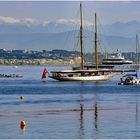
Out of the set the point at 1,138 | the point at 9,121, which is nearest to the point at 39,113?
the point at 9,121

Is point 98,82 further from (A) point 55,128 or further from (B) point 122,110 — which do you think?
(A) point 55,128

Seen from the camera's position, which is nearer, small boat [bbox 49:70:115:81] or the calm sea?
the calm sea

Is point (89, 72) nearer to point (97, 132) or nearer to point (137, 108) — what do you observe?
point (137, 108)

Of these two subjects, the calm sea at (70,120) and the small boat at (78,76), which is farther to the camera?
the small boat at (78,76)

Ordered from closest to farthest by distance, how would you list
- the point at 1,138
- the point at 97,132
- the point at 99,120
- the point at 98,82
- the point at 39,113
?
the point at 1,138 → the point at 97,132 → the point at 99,120 → the point at 39,113 → the point at 98,82

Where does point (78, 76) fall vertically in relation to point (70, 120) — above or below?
above

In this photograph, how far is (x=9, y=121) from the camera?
193 feet

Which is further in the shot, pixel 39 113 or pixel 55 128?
pixel 39 113

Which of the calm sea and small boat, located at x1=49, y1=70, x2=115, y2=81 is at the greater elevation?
small boat, located at x1=49, y1=70, x2=115, y2=81

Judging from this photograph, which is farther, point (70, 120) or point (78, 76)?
point (78, 76)

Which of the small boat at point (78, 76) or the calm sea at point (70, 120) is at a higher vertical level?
the small boat at point (78, 76)

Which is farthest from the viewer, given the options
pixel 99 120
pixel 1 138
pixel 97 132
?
pixel 99 120

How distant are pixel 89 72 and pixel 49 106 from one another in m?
79.8

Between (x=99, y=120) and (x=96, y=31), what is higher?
(x=96, y=31)
